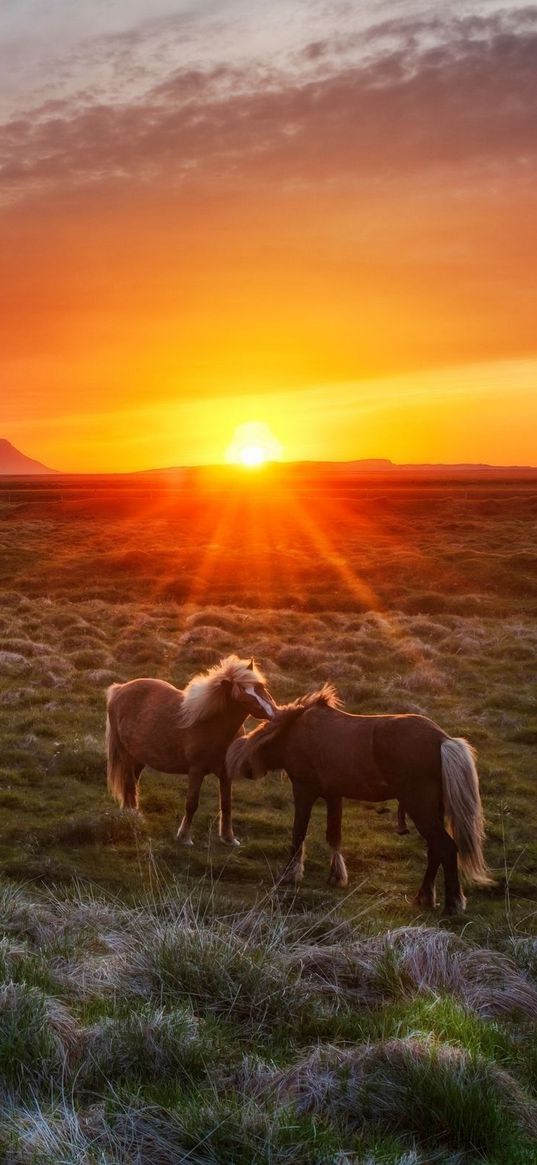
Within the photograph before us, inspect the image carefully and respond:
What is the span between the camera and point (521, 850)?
1027 centimetres

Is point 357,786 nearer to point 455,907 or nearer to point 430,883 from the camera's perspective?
point 430,883

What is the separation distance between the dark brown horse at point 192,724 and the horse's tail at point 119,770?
0.04 ft

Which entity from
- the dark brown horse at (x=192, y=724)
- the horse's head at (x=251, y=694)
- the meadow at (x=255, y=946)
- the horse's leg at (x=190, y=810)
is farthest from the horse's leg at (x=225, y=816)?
the horse's head at (x=251, y=694)

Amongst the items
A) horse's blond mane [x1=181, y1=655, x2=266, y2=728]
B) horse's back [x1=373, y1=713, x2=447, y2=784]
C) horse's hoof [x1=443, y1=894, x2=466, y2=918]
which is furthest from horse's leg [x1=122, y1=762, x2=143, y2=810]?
horse's hoof [x1=443, y1=894, x2=466, y2=918]

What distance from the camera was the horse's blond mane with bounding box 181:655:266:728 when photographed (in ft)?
33.6

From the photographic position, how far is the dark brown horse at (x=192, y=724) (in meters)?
10.2

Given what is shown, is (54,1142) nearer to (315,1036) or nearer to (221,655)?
(315,1036)

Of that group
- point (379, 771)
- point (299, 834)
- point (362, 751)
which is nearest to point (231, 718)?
point (299, 834)

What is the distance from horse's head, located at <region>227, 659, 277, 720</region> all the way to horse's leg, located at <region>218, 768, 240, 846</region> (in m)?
0.86

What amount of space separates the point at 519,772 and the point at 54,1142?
1093 centimetres

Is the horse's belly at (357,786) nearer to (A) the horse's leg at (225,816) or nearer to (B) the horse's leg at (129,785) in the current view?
(A) the horse's leg at (225,816)

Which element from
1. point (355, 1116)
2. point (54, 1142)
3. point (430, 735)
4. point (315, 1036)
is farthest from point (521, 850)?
point (54, 1142)

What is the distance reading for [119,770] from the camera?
448 inches

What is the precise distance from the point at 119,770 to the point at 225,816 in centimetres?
179
